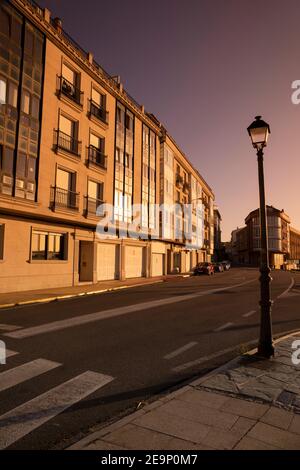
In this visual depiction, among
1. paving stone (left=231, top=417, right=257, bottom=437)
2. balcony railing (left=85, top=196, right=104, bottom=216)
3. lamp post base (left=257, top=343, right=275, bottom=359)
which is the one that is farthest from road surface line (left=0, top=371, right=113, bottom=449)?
balcony railing (left=85, top=196, right=104, bottom=216)

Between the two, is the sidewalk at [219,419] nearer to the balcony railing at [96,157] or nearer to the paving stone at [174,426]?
the paving stone at [174,426]

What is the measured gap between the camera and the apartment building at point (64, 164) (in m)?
16.8

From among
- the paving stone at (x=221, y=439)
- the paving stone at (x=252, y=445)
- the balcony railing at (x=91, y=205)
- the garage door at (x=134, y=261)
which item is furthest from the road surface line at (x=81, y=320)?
the garage door at (x=134, y=261)

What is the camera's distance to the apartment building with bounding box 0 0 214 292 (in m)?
16.8

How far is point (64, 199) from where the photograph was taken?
20234 millimetres

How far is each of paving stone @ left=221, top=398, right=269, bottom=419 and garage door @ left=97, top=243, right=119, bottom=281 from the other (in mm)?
20782

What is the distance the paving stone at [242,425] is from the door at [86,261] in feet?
66.3

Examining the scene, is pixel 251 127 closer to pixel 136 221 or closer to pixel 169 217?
pixel 136 221

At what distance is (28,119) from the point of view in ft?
58.1

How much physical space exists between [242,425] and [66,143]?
19866mm

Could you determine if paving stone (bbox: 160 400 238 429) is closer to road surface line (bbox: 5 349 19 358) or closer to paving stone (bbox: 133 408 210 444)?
paving stone (bbox: 133 408 210 444)

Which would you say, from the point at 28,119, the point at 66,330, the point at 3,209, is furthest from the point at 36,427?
the point at 28,119

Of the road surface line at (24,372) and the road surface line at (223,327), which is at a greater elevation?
the road surface line at (223,327)

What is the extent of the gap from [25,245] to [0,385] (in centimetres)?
1367
